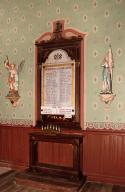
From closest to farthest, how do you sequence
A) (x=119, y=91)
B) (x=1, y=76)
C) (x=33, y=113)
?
1. (x=119, y=91)
2. (x=33, y=113)
3. (x=1, y=76)

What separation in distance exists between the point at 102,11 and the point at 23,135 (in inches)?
143

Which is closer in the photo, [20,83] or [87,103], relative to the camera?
[87,103]

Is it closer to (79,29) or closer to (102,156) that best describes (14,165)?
(102,156)

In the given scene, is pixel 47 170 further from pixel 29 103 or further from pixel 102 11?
pixel 102 11

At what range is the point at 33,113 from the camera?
590 cm

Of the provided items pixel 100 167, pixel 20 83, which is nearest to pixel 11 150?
pixel 20 83

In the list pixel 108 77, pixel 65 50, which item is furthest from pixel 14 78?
pixel 108 77

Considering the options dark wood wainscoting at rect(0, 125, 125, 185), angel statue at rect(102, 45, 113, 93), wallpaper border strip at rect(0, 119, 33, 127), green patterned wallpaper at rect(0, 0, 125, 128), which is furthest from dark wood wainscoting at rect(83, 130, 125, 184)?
wallpaper border strip at rect(0, 119, 33, 127)

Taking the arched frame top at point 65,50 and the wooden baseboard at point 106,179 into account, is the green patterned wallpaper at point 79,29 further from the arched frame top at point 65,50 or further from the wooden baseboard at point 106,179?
the wooden baseboard at point 106,179

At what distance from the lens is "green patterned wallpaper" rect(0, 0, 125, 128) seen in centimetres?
502

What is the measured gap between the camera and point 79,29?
5.38m

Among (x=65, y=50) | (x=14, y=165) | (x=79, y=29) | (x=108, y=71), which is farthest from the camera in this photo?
(x=14, y=165)

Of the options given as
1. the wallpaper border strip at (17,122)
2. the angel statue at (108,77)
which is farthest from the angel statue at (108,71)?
the wallpaper border strip at (17,122)

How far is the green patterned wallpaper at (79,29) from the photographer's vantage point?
5023 mm
